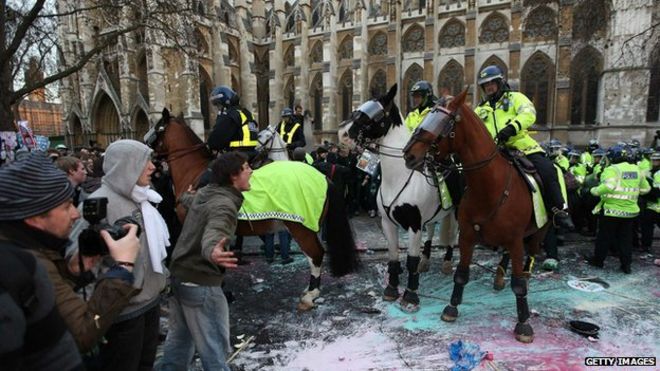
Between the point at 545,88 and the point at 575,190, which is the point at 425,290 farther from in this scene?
the point at 545,88

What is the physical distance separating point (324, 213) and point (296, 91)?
94.3 ft

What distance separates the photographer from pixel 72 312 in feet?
4.59

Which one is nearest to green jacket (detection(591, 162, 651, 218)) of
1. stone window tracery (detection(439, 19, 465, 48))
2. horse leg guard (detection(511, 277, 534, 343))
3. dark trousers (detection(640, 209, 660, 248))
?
dark trousers (detection(640, 209, 660, 248))

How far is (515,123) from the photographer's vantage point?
3.98 metres

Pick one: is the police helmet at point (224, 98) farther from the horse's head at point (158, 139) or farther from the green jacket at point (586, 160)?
the green jacket at point (586, 160)

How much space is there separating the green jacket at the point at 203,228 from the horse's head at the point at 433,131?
178cm

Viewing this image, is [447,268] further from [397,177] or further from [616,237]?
[616,237]

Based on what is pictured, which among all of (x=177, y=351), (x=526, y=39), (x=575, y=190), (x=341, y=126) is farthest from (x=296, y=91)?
(x=177, y=351)

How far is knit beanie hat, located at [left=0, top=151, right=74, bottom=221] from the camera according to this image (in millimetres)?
1290

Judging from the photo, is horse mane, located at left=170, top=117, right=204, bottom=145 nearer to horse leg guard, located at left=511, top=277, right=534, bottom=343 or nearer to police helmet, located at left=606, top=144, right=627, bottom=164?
horse leg guard, located at left=511, top=277, right=534, bottom=343

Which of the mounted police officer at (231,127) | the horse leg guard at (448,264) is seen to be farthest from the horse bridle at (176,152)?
the horse leg guard at (448,264)

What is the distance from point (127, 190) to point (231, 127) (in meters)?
2.98

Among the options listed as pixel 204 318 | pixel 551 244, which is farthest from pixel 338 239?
pixel 551 244

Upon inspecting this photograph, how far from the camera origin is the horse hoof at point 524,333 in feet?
12.0
